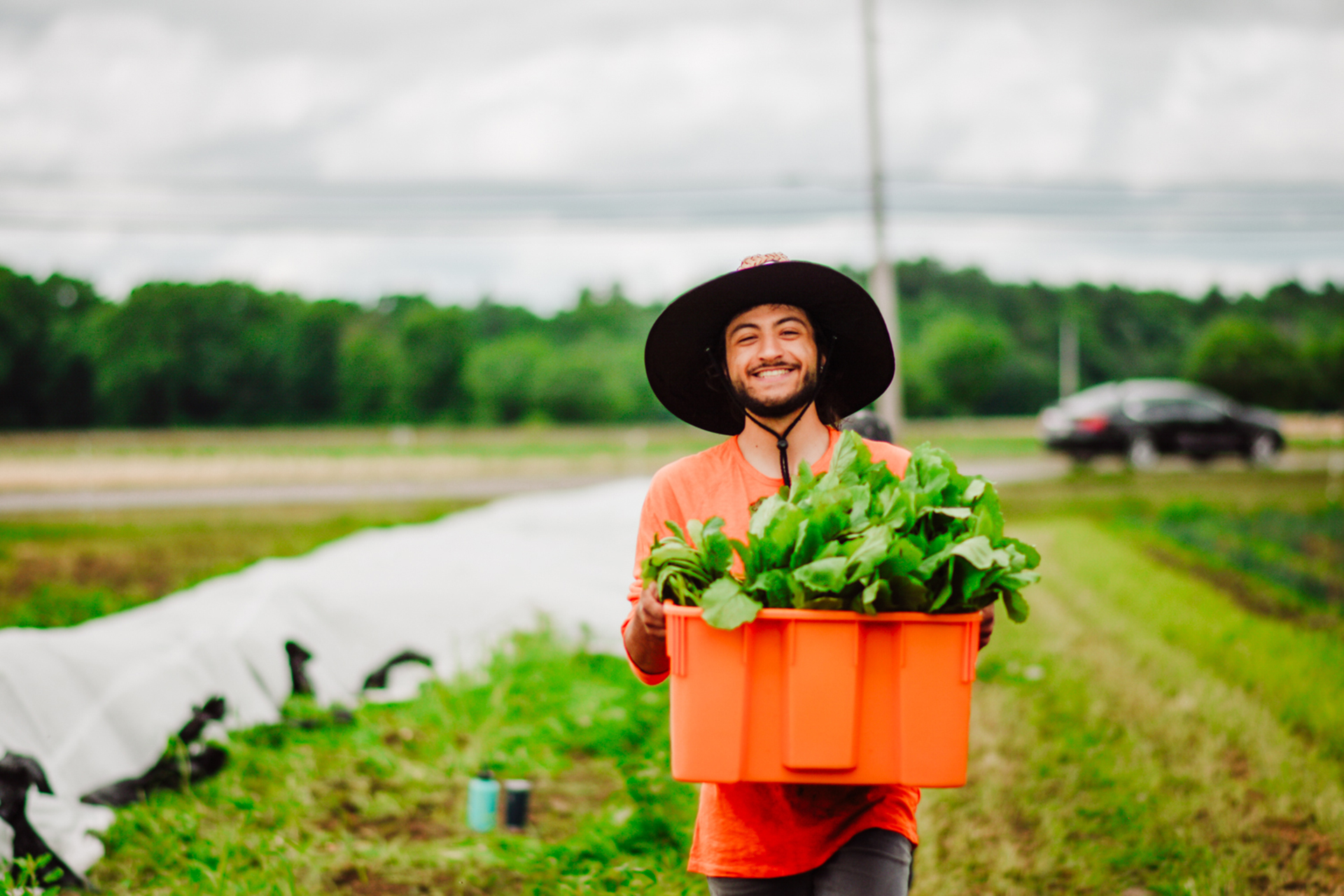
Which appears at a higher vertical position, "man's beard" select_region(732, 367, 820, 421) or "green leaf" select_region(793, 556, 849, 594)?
"man's beard" select_region(732, 367, 820, 421)

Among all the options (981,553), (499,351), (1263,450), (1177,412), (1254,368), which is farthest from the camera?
(499,351)

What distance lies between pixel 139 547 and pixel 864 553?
434 inches

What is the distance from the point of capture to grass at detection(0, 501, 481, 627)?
7211 millimetres

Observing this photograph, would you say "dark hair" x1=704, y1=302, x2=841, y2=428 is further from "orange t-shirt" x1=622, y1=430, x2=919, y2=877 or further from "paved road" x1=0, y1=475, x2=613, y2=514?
"paved road" x1=0, y1=475, x2=613, y2=514

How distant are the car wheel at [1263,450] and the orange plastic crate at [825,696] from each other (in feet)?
70.0

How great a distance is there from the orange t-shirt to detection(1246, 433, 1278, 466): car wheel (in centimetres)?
2111

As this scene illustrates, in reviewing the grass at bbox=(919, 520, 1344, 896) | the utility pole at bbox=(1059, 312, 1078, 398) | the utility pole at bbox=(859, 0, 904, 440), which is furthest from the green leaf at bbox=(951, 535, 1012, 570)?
the utility pole at bbox=(1059, 312, 1078, 398)

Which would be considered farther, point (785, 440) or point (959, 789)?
point (959, 789)

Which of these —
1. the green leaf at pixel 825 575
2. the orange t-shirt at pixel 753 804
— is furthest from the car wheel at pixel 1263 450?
the green leaf at pixel 825 575

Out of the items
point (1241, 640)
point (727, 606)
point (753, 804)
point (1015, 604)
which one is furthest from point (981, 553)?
point (1241, 640)

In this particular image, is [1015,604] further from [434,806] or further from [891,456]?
[434,806]

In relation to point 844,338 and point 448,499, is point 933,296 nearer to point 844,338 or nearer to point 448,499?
point 448,499

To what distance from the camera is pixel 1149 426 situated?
18.8 metres

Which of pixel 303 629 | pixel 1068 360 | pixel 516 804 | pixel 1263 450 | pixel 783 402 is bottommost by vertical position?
pixel 516 804
